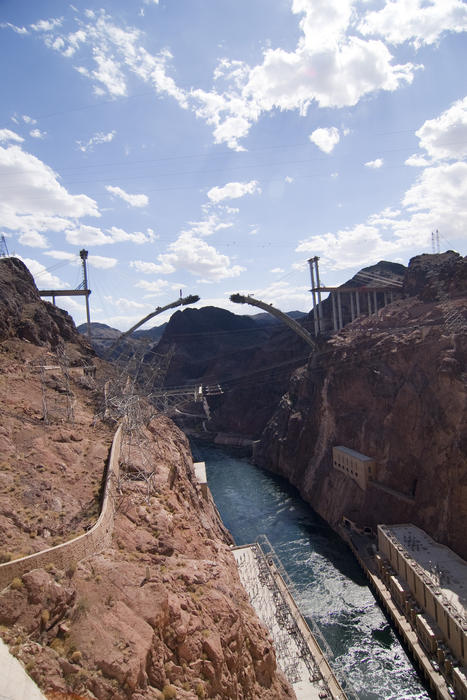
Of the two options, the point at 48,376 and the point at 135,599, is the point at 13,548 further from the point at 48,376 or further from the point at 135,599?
the point at 48,376

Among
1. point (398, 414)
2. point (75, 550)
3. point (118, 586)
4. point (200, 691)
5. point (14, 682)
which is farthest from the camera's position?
point (398, 414)

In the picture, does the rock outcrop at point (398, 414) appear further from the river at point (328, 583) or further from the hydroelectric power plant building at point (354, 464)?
the river at point (328, 583)

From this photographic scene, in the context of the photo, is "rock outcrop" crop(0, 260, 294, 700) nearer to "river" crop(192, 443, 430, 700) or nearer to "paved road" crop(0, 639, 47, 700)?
"paved road" crop(0, 639, 47, 700)

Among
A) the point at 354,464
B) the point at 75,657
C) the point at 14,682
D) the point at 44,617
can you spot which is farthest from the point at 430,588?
the point at 14,682

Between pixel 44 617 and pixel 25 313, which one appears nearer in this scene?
pixel 44 617

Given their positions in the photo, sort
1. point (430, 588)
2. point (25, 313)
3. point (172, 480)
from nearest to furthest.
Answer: point (172, 480), point (430, 588), point (25, 313)

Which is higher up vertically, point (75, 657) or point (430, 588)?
point (75, 657)

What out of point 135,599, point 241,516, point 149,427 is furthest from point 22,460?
point 241,516

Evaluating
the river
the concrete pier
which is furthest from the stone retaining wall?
the river

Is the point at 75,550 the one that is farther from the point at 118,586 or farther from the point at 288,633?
the point at 288,633
